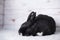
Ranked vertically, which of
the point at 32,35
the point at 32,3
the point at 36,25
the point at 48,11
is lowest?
the point at 32,35

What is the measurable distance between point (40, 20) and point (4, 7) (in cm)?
76

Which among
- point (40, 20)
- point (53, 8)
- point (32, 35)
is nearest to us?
point (32, 35)

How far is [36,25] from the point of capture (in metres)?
1.38

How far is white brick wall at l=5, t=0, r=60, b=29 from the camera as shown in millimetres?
1815

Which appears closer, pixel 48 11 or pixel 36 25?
pixel 36 25

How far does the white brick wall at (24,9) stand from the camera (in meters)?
1.82

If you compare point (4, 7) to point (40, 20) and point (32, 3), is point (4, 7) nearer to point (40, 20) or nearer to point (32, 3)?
point (32, 3)

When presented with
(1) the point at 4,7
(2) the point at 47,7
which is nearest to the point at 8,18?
(1) the point at 4,7

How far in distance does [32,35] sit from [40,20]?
0.23 meters

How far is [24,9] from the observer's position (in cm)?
188

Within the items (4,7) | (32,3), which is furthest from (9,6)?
(32,3)

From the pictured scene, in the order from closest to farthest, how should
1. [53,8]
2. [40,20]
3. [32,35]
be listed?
[32,35], [40,20], [53,8]

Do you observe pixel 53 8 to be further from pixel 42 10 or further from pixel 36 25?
pixel 36 25

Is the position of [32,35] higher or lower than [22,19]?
lower
